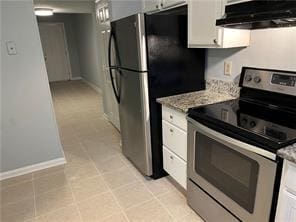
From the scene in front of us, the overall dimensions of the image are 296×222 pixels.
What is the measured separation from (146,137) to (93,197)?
74 cm

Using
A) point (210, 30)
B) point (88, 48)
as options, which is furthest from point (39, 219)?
point (88, 48)

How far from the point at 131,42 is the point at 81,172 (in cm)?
150

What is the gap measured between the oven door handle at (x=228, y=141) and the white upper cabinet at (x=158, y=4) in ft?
3.56

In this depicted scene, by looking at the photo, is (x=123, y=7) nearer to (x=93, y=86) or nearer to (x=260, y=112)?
(x=260, y=112)

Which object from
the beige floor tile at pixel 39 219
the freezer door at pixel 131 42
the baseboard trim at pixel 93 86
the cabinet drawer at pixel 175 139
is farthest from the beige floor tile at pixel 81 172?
the baseboard trim at pixel 93 86

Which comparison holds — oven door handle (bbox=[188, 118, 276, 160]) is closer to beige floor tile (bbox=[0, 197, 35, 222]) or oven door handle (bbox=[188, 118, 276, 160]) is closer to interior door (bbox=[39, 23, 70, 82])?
beige floor tile (bbox=[0, 197, 35, 222])

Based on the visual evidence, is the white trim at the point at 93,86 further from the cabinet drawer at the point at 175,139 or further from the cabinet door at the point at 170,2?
the cabinet drawer at the point at 175,139

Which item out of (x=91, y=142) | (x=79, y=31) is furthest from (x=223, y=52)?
(x=79, y=31)

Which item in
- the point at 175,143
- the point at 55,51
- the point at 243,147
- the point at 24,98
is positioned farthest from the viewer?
the point at 55,51

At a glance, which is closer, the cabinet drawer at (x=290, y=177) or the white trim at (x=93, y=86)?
the cabinet drawer at (x=290, y=177)

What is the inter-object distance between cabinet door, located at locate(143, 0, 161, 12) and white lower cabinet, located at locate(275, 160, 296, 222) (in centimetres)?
183

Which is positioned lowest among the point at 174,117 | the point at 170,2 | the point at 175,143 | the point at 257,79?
the point at 175,143

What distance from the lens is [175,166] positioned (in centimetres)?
192

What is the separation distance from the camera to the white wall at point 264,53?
1.46 m
